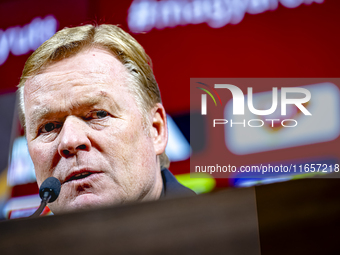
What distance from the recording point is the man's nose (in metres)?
1.37

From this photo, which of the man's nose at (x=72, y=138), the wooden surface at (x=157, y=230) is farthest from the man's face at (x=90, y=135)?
the wooden surface at (x=157, y=230)

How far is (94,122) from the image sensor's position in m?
1.42

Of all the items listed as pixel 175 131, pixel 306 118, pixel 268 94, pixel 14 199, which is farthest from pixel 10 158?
pixel 306 118

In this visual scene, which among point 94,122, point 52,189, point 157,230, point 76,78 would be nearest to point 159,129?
point 94,122

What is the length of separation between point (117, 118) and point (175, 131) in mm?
308

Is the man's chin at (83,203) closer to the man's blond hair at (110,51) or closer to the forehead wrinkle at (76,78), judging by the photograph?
the man's blond hair at (110,51)

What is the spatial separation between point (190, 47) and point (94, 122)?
69 cm

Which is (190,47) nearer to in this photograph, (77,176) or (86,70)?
(86,70)

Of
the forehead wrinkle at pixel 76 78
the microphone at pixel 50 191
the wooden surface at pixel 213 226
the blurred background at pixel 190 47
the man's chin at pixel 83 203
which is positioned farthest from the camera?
the blurred background at pixel 190 47

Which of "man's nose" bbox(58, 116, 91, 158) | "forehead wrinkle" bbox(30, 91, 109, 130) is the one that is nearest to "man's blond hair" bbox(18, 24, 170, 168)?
"forehead wrinkle" bbox(30, 91, 109, 130)

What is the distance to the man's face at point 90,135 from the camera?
53.4 inches

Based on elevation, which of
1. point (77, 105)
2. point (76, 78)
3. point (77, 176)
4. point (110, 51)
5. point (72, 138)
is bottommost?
point (77, 176)

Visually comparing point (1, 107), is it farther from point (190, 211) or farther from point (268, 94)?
point (190, 211)

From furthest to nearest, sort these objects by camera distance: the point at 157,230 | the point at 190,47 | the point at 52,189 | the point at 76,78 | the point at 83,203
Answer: the point at 190,47, the point at 76,78, the point at 83,203, the point at 52,189, the point at 157,230
